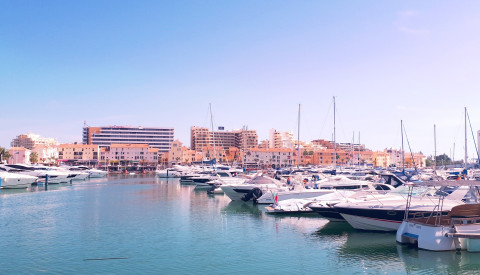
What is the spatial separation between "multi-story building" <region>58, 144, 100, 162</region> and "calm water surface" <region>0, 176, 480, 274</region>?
161m

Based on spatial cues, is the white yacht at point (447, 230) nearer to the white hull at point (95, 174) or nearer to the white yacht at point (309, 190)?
the white yacht at point (309, 190)

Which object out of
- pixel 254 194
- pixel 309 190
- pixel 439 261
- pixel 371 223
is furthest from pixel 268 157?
pixel 439 261

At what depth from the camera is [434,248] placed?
861 inches

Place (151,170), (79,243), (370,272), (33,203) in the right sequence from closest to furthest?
(370,272) → (79,243) → (33,203) → (151,170)

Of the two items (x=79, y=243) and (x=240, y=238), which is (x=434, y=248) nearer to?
(x=240, y=238)

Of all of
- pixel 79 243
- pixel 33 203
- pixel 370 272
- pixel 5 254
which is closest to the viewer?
pixel 370 272

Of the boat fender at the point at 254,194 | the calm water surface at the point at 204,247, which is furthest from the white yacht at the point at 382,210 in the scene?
the boat fender at the point at 254,194

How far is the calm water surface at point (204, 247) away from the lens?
1983 centimetres

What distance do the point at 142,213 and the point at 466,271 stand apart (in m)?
28.3

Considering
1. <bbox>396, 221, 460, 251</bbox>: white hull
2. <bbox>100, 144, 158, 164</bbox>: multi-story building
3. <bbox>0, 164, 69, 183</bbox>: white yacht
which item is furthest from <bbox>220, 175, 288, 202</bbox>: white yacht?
<bbox>100, 144, 158, 164</bbox>: multi-story building

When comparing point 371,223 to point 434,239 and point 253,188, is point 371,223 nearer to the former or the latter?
point 434,239

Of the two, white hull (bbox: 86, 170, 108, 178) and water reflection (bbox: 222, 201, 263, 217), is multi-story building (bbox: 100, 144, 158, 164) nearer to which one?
white hull (bbox: 86, 170, 108, 178)

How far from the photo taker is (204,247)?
23969mm

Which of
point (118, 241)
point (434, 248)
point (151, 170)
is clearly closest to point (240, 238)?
point (118, 241)
